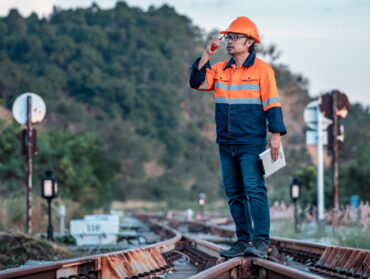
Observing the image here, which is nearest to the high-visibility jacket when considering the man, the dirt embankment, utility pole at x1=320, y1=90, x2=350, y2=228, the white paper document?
the man

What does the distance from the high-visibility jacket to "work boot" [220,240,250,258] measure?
86cm

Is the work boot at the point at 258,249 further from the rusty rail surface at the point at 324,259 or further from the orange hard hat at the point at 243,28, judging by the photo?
the orange hard hat at the point at 243,28

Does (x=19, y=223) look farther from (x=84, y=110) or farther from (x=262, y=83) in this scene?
(x=84, y=110)

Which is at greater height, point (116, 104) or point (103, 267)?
point (116, 104)

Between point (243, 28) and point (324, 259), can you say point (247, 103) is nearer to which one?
point (243, 28)

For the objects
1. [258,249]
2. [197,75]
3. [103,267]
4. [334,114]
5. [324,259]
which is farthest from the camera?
[334,114]

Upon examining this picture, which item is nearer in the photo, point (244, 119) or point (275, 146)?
point (275, 146)

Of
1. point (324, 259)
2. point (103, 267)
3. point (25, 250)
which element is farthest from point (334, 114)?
point (103, 267)

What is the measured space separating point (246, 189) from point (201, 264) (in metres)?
1.60

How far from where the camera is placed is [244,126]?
17.2 ft

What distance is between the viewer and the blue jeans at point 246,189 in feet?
17.3

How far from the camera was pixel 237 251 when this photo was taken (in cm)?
526

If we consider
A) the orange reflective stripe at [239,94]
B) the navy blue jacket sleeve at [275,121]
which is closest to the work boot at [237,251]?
the navy blue jacket sleeve at [275,121]

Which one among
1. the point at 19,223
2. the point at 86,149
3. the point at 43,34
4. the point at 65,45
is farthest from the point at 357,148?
the point at 43,34
